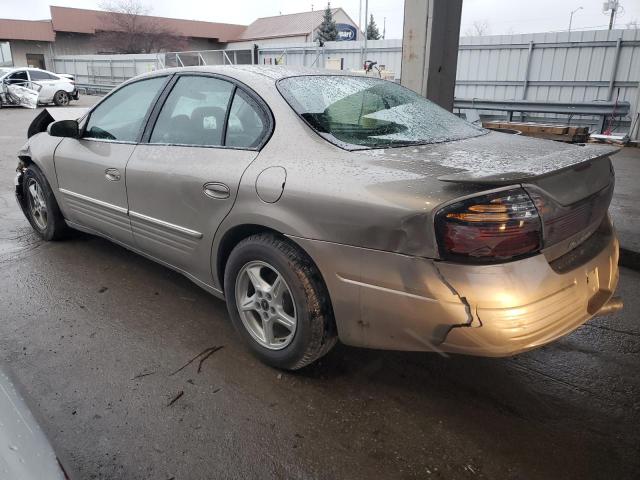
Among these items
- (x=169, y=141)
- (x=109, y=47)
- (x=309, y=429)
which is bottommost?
(x=309, y=429)

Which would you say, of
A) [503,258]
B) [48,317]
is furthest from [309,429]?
[48,317]

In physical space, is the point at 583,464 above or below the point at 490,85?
below

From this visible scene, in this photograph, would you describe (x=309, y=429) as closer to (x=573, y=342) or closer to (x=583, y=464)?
(x=583, y=464)

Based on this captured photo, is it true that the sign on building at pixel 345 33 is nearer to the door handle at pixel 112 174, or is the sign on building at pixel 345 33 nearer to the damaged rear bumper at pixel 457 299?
the door handle at pixel 112 174

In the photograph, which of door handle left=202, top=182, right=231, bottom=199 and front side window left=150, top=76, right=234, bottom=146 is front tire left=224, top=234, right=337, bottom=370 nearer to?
door handle left=202, top=182, right=231, bottom=199

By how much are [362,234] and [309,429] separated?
3.00ft

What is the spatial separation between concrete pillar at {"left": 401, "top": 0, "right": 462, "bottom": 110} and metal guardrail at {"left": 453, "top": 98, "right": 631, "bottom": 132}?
184 inches

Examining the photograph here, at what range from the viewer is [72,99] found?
20.4m

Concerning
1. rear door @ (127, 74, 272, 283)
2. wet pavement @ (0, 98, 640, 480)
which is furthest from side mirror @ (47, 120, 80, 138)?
wet pavement @ (0, 98, 640, 480)

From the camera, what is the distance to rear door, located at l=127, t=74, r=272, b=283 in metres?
2.57

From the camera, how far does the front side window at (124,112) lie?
3291mm

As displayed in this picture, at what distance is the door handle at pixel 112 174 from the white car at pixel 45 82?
19.5m

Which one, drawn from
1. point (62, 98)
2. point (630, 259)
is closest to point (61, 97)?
point (62, 98)

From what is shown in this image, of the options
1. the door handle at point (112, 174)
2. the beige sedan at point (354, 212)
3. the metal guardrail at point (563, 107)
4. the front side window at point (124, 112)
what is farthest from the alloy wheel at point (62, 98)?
the door handle at point (112, 174)
